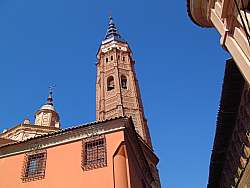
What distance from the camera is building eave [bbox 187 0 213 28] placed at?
391 inches

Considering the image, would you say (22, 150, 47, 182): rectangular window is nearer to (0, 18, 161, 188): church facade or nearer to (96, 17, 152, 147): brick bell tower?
(0, 18, 161, 188): church facade

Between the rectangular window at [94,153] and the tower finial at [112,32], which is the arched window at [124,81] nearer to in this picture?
the tower finial at [112,32]

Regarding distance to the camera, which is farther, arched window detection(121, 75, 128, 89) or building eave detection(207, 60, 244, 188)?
arched window detection(121, 75, 128, 89)

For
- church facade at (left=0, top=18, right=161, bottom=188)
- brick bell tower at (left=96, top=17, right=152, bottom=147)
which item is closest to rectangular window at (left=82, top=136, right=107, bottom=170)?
church facade at (left=0, top=18, right=161, bottom=188)

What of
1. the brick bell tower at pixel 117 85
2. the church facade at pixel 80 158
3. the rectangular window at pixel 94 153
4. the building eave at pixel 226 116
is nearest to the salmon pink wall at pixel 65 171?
the church facade at pixel 80 158

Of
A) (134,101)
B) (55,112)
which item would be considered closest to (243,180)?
(134,101)

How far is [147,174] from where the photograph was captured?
1833 cm

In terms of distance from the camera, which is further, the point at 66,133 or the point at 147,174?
the point at 147,174

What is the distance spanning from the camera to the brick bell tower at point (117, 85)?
3509cm

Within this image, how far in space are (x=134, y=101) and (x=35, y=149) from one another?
22.0 m

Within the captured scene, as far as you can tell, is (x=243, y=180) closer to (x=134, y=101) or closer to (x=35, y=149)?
(x=35, y=149)

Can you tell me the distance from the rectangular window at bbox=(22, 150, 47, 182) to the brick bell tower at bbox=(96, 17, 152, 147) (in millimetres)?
18867

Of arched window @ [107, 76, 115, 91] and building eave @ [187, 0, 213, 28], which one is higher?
arched window @ [107, 76, 115, 91]

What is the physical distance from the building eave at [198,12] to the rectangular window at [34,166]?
7888 millimetres
